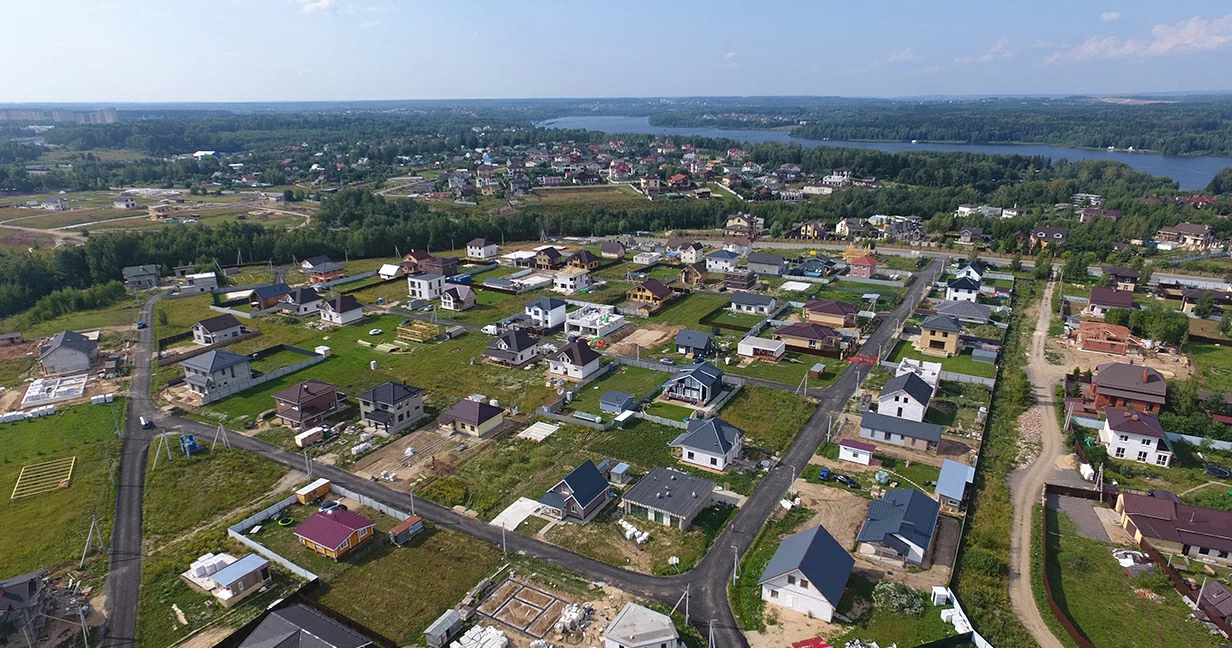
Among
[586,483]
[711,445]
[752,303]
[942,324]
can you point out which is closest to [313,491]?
[586,483]

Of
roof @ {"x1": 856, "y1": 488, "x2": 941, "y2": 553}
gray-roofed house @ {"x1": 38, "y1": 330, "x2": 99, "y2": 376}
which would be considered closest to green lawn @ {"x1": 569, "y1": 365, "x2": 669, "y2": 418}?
roof @ {"x1": 856, "y1": 488, "x2": 941, "y2": 553}

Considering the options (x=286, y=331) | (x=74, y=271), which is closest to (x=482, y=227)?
(x=286, y=331)

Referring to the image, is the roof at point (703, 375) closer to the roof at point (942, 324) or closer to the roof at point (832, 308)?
the roof at point (832, 308)

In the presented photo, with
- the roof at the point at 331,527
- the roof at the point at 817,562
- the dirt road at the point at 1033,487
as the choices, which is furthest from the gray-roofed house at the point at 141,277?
the dirt road at the point at 1033,487

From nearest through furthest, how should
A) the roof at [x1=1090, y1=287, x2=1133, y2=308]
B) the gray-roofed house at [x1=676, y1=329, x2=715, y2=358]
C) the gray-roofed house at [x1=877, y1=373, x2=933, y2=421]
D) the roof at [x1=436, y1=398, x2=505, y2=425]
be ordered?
the roof at [x1=436, y1=398, x2=505, y2=425]
the gray-roofed house at [x1=877, y1=373, x2=933, y2=421]
the gray-roofed house at [x1=676, y1=329, x2=715, y2=358]
the roof at [x1=1090, y1=287, x2=1133, y2=308]

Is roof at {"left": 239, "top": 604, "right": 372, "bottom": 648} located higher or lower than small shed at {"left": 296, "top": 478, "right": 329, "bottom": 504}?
higher

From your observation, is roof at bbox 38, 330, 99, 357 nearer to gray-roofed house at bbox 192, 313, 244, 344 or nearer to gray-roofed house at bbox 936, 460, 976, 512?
gray-roofed house at bbox 192, 313, 244, 344

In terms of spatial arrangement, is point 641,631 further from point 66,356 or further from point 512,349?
point 66,356
